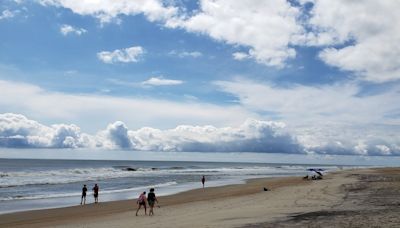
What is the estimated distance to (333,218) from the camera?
15750 mm

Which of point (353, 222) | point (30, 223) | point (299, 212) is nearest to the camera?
point (353, 222)

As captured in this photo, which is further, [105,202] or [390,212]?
[105,202]

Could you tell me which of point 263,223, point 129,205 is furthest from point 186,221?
point 129,205

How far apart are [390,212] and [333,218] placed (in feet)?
9.48

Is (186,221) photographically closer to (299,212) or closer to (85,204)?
(299,212)

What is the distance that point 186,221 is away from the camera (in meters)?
17.6

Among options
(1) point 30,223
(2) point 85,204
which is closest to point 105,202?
(2) point 85,204

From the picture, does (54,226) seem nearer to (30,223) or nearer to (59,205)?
(30,223)

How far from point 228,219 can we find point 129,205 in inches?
497

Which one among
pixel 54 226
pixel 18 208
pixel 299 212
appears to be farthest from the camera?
pixel 18 208

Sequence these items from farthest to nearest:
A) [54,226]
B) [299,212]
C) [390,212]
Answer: [54,226] → [299,212] → [390,212]

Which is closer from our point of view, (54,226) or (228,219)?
(228,219)

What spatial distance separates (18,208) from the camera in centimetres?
2784

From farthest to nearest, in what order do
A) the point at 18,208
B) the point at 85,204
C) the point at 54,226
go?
the point at 85,204 → the point at 18,208 → the point at 54,226
